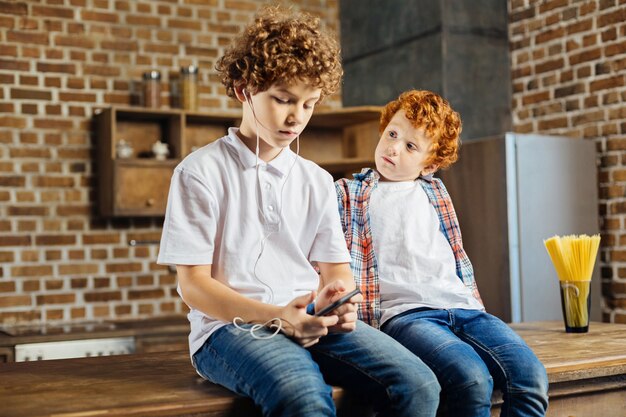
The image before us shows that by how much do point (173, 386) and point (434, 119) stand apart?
3.41 feet

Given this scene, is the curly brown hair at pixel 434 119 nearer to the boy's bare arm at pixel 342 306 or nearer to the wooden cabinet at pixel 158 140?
the boy's bare arm at pixel 342 306

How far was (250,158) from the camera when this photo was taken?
1809mm

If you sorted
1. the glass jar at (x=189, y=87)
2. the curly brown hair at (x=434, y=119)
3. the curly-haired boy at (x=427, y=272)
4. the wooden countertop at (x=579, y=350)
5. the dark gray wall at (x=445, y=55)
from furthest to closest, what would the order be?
the glass jar at (x=189, y=87) < the dark gray wall at (x=445, y=55) < the curly brown hair at (x=434, y=119) < the wooden countertop at (x=579, y=350) < the curly-haired boy at (x=427, y=272)

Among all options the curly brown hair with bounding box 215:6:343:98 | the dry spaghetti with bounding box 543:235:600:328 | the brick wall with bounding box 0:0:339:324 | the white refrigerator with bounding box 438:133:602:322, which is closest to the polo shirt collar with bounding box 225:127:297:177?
the curly brown hair with bounding box 215:6:343:98

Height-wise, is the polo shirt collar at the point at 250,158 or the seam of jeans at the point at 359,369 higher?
the polo shirt collar at the point at 250,158

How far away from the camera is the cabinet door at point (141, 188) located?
4219 mm

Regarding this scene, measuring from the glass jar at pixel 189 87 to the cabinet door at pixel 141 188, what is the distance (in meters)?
0.40

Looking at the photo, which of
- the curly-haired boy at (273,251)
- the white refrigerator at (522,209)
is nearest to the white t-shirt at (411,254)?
the curly-haired boy at (273,251)

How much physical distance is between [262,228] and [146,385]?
16.6 inches

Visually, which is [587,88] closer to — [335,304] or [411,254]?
[411,254]

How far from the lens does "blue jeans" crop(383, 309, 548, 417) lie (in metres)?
1.76

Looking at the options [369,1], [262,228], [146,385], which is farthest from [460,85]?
[146,385]

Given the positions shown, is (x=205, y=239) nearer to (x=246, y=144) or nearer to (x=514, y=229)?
(x=246, y=144)

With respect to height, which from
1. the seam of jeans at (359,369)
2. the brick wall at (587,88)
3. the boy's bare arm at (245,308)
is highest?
the brick wall at (587,88)
